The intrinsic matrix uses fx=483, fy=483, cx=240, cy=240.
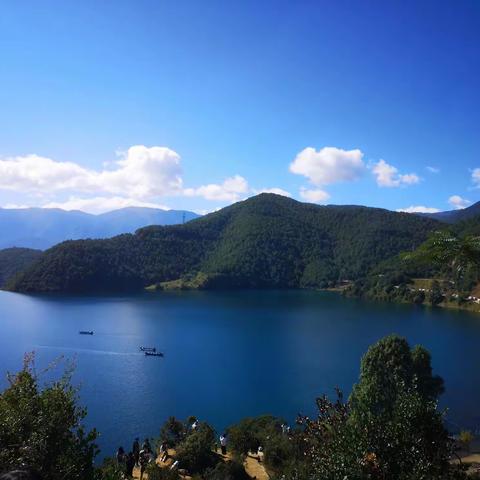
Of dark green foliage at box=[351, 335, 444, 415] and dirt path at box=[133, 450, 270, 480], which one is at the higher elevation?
dark green foliage at box=[351, 335, 444, 415]

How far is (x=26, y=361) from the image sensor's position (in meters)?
14.5

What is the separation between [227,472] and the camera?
2480 cm

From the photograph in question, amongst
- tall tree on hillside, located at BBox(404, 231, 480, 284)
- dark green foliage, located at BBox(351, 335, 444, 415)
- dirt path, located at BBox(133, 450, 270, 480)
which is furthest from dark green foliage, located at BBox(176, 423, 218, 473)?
dark green foliage, located at BBox(351, 335, 444, 415)

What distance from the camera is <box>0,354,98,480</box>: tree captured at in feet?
38.0

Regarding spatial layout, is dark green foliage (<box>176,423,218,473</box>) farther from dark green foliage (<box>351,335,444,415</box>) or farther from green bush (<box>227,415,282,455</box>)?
dark green foliage (<box>351,335,444,415</box>)

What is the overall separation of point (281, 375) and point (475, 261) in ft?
196

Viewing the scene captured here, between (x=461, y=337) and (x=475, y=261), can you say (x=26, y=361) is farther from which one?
(x=461, y=337)

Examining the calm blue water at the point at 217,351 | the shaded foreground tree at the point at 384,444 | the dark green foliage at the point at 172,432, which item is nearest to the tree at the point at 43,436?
the shaded foreground tree at the point at 384,444

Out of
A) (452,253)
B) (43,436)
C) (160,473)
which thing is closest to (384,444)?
(452,253)

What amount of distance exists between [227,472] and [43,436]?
15.2m

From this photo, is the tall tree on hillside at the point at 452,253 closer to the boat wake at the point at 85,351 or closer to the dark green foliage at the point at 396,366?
the dark green foliage at the point at 396,366

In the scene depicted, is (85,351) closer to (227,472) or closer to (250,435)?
(250,435)

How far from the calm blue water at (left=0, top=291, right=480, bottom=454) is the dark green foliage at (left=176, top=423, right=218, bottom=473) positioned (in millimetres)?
18294

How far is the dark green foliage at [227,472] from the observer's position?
24.1 m
